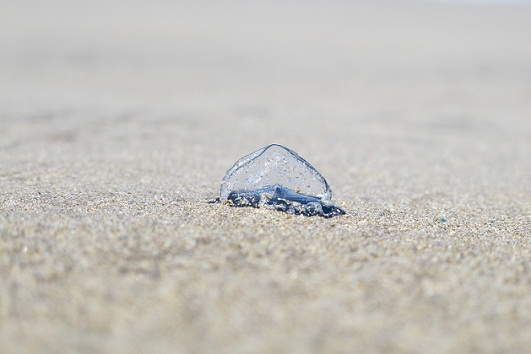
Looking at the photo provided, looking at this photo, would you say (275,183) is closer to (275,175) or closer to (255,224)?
(275,175)

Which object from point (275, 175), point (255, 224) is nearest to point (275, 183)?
point (275, 175)

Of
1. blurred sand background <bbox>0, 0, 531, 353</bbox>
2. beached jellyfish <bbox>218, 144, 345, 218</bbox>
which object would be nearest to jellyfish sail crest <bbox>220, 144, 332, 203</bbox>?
Result: beached jellyfish <bbox>218, 144, 345, 218</bbox>

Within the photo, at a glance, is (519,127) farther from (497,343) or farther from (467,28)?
(467,28)

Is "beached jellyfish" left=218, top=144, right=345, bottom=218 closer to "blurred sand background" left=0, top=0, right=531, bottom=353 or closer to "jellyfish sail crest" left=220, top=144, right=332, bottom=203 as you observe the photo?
"jellyfish sail crest" left=220, top=144, right=332, bottom=203

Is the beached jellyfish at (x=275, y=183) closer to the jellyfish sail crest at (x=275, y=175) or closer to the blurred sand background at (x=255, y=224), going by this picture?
the jellyfish sail crest at (x=275, y=175)

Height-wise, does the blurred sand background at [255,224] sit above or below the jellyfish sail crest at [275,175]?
below

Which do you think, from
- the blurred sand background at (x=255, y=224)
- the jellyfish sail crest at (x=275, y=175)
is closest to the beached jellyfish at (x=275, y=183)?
the jellyfish sail crest at (x=275, y=175)

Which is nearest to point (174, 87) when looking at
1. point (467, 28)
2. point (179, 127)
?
point (179, 127)
